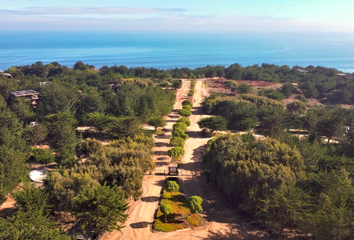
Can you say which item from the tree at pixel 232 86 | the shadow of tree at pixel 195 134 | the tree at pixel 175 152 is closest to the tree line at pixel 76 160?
the tree at pixel 175 152

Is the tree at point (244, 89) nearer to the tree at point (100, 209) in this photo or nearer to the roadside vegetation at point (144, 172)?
the roadside vegetation at point (144, 172)

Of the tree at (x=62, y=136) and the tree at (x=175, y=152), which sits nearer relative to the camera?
the tree at (x=62, y=136)

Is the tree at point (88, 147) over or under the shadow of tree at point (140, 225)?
over

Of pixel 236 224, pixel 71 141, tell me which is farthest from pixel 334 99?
pixel 71 141

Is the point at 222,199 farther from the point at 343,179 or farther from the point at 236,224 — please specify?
the point at 343,179

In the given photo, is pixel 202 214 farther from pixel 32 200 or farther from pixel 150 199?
pixel 32 200

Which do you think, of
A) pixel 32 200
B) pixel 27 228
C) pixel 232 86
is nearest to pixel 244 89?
pixel 232 86

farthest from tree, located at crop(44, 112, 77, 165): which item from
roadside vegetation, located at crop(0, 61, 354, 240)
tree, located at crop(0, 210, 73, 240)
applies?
tree, located at crop(0, 210, 73, 240)
